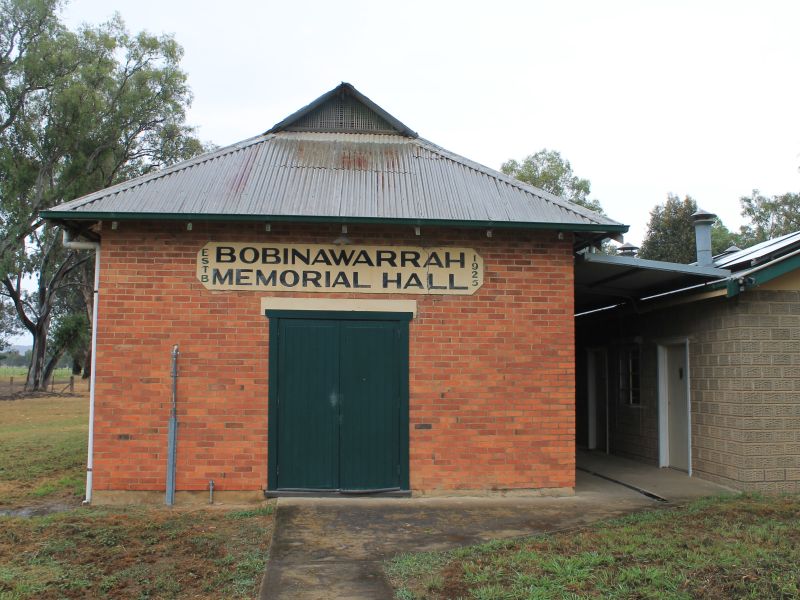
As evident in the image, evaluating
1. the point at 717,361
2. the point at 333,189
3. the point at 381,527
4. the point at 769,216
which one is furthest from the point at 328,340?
the point at 769,216

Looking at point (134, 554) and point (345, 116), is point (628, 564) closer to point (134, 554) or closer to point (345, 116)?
point (134, 554)

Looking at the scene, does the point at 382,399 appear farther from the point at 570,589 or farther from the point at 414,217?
the point at 570,589

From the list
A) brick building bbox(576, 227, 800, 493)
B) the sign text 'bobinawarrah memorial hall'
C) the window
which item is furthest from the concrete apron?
the window

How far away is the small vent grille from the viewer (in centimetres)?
1173

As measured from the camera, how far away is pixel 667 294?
11.3 meters

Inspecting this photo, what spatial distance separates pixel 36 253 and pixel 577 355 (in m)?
31.7

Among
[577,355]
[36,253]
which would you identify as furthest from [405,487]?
[36,253]

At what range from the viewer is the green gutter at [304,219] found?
28.6 ft

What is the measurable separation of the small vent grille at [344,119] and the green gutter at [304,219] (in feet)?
10.9

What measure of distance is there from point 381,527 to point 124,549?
8.21 ft

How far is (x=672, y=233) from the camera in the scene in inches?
1487

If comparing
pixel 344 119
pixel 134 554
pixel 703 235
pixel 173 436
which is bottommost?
pixel 134 554

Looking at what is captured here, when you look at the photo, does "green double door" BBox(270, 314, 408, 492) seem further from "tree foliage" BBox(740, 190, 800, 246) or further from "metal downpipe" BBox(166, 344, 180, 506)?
"tree foliage" BBox(740, 190, 800, 246)

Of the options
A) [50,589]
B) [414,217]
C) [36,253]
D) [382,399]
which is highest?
[36,253]
